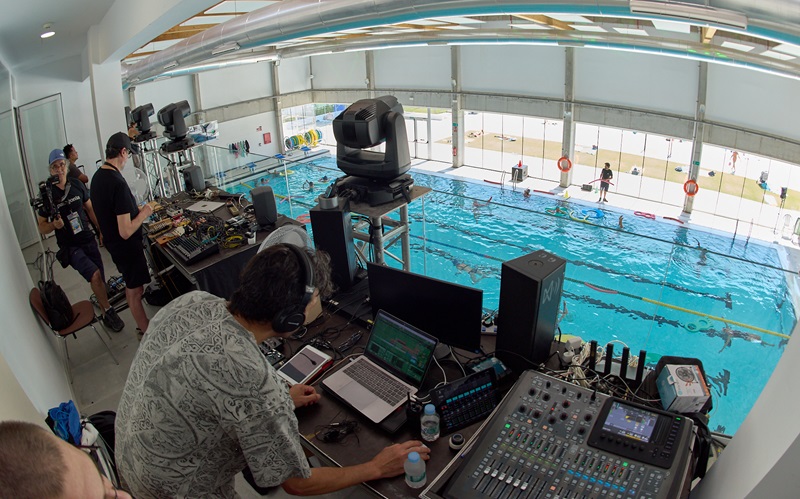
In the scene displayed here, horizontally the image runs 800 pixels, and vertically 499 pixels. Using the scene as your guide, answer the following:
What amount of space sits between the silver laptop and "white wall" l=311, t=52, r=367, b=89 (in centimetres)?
1419

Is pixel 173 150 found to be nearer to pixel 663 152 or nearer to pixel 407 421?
pixel 407 421

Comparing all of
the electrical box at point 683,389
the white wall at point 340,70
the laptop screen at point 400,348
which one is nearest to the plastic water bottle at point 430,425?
the laptop screen at point 400,348

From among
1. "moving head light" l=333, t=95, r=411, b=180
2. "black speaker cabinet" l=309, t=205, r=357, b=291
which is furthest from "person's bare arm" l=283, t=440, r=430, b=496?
"moving head light" l=333, t=95, r=411, b=180

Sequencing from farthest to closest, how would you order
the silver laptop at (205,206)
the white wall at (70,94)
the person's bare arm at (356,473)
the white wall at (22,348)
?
the white wall at (70,94) → the silver laptop at (205,206) → the white wall at (22,348) → the person's bare arm at (356,473)

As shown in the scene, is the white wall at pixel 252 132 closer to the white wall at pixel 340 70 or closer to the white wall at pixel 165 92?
the white wall at pixel 165 92

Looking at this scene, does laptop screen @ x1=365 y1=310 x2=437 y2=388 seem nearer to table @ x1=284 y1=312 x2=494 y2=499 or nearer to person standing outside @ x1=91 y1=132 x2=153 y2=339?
table @ x1=284 y1=312 x2=494 y2=499

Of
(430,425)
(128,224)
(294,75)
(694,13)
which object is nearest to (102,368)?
(128,224)

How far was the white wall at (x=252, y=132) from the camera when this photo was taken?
739 inches

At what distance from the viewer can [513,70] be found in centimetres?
1477

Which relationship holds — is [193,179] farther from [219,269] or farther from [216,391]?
[216,391]

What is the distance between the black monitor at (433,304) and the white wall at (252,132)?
55.8 ft

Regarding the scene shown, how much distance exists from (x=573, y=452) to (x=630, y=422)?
11.0 inches

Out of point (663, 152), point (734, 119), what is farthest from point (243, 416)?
point (663, 152)

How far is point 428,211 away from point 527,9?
5776 millimetres
